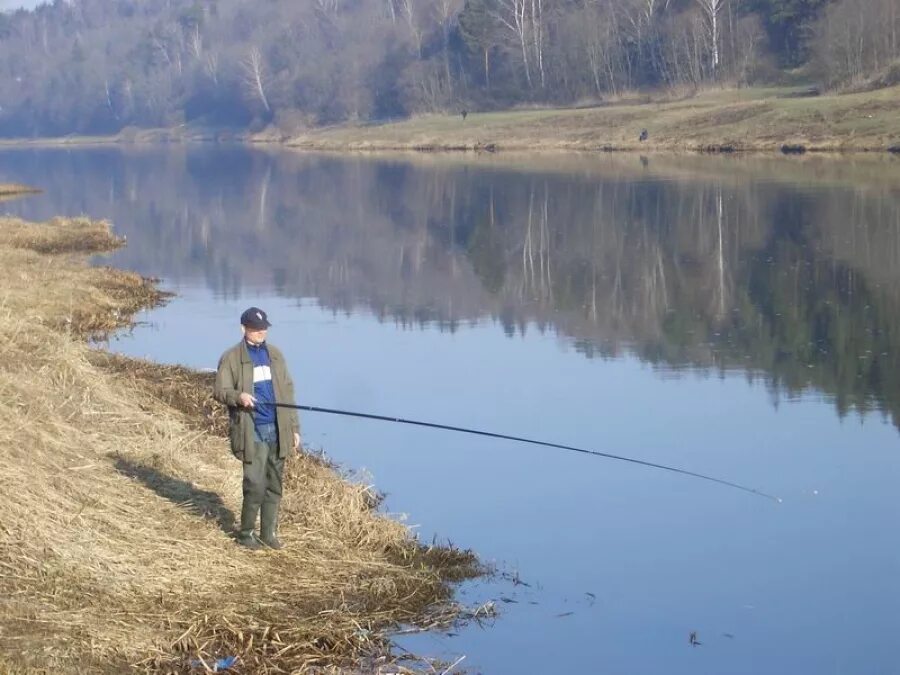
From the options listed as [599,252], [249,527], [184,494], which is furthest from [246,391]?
[599,252]

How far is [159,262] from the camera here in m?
31.4

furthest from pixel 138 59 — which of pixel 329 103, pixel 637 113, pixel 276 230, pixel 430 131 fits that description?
pixel 276 230

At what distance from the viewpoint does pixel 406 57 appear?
105250mm

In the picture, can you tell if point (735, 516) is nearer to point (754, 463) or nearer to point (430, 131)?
point (754, 463)

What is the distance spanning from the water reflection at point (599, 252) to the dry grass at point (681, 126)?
4.29 m

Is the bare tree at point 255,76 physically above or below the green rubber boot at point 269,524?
above

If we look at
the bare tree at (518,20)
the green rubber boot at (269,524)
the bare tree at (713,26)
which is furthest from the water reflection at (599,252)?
the bare tree at (518,20)

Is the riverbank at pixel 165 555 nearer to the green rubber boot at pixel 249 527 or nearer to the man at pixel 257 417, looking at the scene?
the green rubber boot at pixel 249 527

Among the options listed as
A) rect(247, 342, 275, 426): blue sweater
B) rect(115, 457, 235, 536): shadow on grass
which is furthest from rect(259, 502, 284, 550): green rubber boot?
rect(247, 342, 275, 426): blue sweater

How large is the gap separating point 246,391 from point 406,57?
98.2 m

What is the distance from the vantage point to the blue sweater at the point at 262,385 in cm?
905

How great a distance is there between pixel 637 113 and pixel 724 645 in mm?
59849

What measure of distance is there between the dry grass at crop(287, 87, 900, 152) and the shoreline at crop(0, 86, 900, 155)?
44 millimetres

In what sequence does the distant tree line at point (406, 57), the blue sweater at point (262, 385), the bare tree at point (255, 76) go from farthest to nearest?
1. the bare tree at point (255, 76)
2. the distant tree line at point (406, 57)
3. the blue sweater at point (262, 385)
